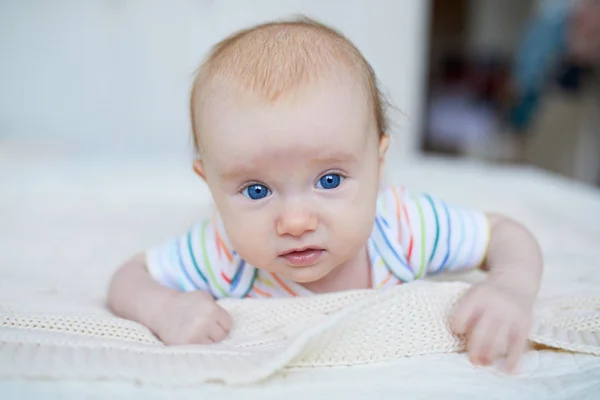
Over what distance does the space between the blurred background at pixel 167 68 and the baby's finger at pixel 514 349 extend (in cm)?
141

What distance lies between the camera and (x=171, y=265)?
0.83 metres

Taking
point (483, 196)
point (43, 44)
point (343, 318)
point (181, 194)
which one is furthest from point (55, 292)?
point (43, 44)

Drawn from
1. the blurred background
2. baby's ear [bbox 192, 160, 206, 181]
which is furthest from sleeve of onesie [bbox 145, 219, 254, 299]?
the blurred background

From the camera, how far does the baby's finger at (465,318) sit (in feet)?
2.10

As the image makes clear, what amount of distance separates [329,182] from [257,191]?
0.08 metres

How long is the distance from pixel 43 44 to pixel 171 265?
1861mm

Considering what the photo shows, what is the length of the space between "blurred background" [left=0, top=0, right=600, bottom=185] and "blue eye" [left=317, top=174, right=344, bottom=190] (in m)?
1.31

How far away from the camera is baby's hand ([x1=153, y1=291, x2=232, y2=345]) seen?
68 centimetres

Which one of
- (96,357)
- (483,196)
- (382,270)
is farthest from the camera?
(483,196)

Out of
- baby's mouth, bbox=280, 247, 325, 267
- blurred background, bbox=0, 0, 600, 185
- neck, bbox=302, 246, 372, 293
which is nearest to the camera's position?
baby's mouth, bbox=280, 247, 325, 267

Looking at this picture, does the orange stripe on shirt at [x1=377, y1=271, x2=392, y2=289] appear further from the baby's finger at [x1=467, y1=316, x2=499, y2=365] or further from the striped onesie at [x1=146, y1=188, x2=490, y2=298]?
the baby's finger at [x1=467, y1=316, x2=499, y2=365]

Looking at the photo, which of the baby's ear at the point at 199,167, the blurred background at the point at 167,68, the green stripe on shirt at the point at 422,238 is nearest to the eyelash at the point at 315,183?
the baby's ear at the point at 199,167

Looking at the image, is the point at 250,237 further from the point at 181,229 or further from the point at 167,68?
the point at 167,68

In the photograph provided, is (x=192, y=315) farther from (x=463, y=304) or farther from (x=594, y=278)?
(x=594, y=278)
